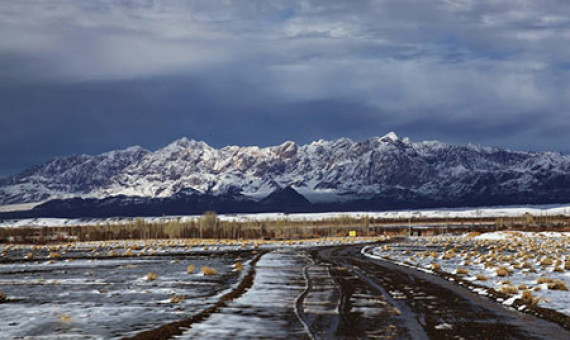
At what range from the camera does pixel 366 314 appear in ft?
74.0

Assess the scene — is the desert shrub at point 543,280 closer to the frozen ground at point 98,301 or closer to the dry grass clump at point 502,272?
the dry grass clump at point 502,272

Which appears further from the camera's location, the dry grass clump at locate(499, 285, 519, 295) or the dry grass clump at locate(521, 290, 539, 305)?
the dry grass clump at locate(499, 285, 519, 295)

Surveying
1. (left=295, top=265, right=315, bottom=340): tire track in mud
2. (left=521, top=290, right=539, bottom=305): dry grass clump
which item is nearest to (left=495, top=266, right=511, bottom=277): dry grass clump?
(left=295, top=265, right=315, bottom=340): tire track in mud

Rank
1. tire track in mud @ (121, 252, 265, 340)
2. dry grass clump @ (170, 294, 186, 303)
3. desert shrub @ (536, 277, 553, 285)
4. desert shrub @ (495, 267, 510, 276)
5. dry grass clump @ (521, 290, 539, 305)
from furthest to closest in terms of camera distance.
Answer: desert shrub @ (495, 267, 510, 276)
desert shrub @ (536, 277, 553, 285)
dry grass clump @ (170, 294, 186, 303)
dry grass clump @ (521, 290, 539, 305)
tire track in mud @ (121, 252, 265, 340)

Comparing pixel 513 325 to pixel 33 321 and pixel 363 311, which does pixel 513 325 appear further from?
pixel 33 321

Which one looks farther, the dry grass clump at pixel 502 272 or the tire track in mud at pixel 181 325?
the dry grass clump at pixel 502 272

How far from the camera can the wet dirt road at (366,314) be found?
62.0 ft

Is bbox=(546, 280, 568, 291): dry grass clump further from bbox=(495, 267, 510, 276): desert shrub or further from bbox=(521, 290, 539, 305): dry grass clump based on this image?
bbox=(495, 267, 510, 276): desert shrub

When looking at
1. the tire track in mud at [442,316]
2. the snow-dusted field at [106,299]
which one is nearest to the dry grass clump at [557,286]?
the tire track in mud at [442,316]

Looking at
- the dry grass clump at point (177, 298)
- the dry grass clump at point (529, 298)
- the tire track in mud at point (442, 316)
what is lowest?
the tire track in mud at point (442, 316)

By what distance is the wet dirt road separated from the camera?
18.9m

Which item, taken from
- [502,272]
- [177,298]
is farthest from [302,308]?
[502,272]

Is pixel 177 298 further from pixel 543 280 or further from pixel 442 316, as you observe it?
pixel 543 280

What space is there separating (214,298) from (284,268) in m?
18.9
